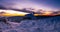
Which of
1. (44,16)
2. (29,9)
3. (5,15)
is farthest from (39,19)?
(5,15)

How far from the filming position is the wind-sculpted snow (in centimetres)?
165

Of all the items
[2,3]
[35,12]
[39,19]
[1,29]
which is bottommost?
[1,29]

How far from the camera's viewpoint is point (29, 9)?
67.1 inches

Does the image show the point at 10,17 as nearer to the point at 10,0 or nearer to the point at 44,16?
A: the point at 10,0

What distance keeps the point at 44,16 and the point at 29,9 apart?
260 millimetres

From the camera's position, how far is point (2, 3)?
1.65 meters

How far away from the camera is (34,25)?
1713 mm

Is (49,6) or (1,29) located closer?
(1,29)

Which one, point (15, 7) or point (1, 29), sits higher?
point (15, 7)

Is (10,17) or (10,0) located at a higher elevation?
(10,0)

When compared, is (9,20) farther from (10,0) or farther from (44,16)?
(44,16)

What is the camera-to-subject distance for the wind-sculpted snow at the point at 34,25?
5.42 feet

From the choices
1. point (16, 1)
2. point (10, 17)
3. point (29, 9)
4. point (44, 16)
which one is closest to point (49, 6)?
point (44, 16)

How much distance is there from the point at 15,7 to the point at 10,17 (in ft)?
0.56
